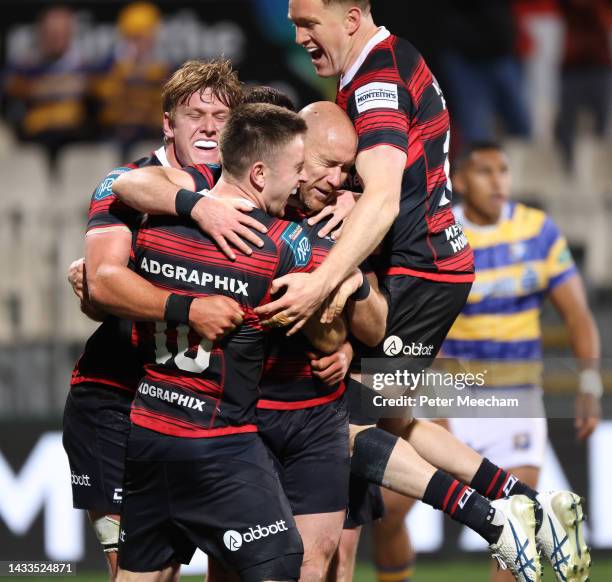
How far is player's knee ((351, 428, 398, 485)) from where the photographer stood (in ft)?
16.2

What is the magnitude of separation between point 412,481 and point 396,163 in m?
1.21

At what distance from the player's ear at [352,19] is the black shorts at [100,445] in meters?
1.62

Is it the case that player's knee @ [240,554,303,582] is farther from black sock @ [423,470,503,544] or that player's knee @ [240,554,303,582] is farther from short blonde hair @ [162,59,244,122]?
short blonde hair @ [162,59,244,122]

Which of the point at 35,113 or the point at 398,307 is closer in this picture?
the point at 398,307

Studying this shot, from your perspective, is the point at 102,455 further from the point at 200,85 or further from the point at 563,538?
the point at 563,538

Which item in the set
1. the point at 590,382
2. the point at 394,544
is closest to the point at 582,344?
the point at 590,382

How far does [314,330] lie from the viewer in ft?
15.2

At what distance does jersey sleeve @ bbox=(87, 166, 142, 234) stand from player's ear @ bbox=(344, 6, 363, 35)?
101 centimetres

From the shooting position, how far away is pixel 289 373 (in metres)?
4.68

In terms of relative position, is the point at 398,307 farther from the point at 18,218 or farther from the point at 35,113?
the point at 35,113

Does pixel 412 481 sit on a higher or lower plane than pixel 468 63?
lower

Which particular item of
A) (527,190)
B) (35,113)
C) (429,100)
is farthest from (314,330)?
(35,113)

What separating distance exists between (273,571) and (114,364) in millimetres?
1207

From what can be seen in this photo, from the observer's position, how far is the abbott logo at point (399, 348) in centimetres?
505
